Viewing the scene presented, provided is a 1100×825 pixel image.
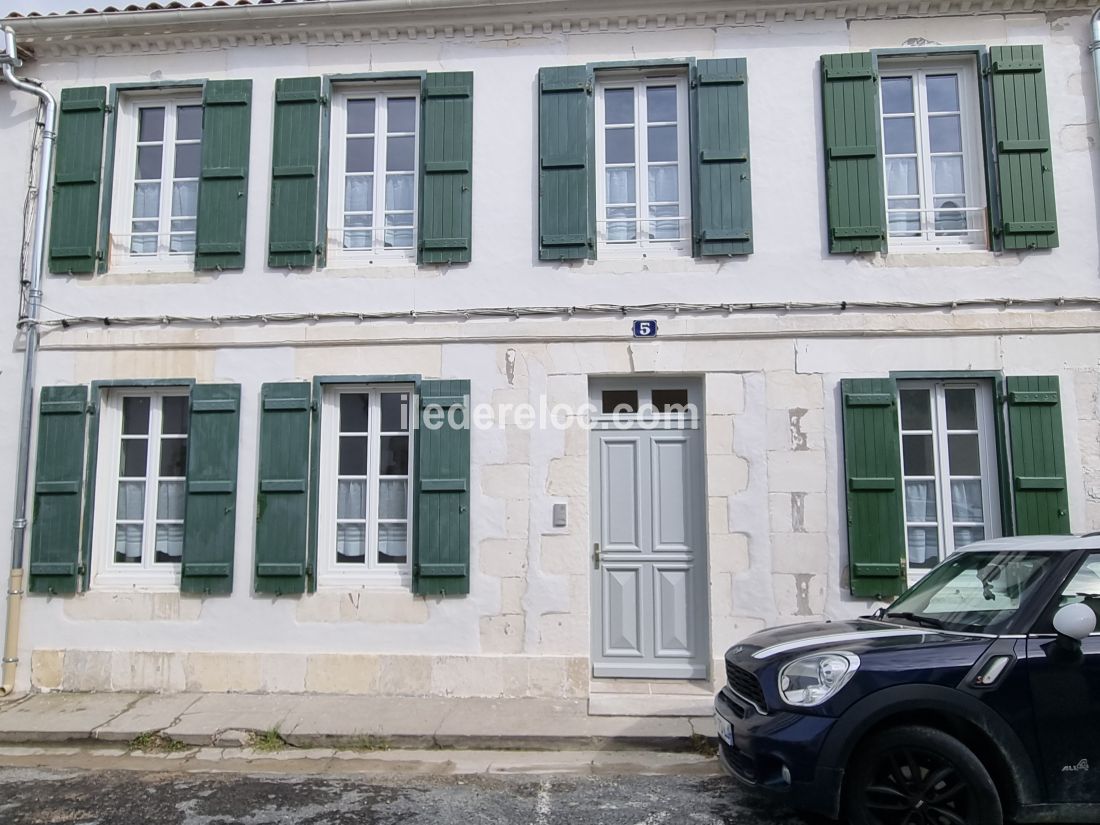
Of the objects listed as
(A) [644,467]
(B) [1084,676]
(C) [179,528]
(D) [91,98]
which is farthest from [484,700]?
(D) [91,98]

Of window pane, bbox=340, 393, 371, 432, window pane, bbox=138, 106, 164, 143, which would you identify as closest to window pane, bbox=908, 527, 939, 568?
window pane, bbox=340, 393, 371, 432

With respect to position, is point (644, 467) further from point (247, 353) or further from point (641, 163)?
point (247, 353)

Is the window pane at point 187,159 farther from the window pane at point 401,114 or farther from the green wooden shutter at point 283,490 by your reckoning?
the green wooden shutter at point 283,490

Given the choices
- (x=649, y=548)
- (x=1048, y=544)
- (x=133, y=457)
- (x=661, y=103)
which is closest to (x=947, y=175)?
(x=661, y=103)

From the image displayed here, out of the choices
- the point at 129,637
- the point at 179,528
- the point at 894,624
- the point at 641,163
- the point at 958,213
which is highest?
the point at 641,163

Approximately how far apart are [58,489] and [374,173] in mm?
4035

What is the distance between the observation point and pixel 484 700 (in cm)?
658

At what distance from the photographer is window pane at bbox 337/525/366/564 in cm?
711

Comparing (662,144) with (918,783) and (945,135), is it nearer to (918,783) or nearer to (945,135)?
(945,135)

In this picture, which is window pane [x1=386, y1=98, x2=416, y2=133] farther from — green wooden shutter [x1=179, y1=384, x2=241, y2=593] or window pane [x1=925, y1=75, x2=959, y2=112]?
window pane [x1=925, y1=75, x2=959, y2=112]

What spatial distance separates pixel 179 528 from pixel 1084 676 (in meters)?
6.82

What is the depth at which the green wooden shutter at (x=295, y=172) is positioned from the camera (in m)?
7.26

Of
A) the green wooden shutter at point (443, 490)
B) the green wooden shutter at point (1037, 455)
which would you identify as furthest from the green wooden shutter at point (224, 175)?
the green wooden shutter at point (1037, 455)

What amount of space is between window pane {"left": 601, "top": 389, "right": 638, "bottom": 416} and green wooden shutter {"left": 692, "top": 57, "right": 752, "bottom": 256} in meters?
1.40
